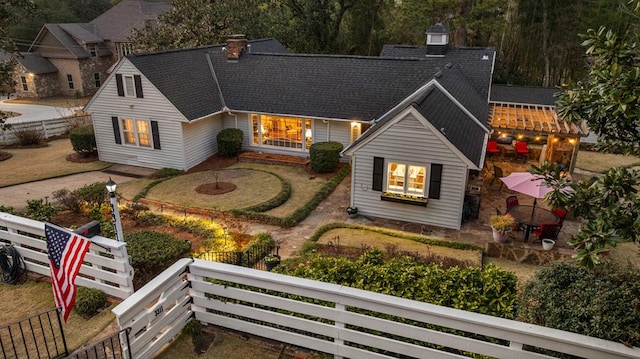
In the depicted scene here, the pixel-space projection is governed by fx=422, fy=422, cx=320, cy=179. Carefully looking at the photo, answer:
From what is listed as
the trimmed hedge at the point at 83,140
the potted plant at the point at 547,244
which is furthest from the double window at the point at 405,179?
the trimmed hedge at the point at 83,140

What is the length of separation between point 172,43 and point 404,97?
60.7 ft

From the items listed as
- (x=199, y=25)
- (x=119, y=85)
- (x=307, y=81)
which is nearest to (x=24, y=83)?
(x=199, y=25)

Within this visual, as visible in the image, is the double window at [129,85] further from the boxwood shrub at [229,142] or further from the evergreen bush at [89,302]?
the evergreen bush at [89,302]

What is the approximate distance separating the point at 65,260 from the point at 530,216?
12616mm

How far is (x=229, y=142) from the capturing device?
2130 centimetres

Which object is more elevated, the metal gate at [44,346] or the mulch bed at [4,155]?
the metal gate at [44,346]

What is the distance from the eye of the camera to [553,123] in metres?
18.4

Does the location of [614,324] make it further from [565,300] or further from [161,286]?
[161,286]

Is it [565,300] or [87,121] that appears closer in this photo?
[565,300]

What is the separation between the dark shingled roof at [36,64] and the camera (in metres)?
40.6

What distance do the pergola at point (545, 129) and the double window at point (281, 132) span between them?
8.79 metres

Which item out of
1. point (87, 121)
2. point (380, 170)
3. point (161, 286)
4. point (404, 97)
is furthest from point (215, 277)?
point (87, 121)

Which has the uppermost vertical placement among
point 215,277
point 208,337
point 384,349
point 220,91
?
point 220,91

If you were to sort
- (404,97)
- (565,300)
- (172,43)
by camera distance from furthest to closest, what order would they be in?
(172,43)
(404,97)
(565,300)
